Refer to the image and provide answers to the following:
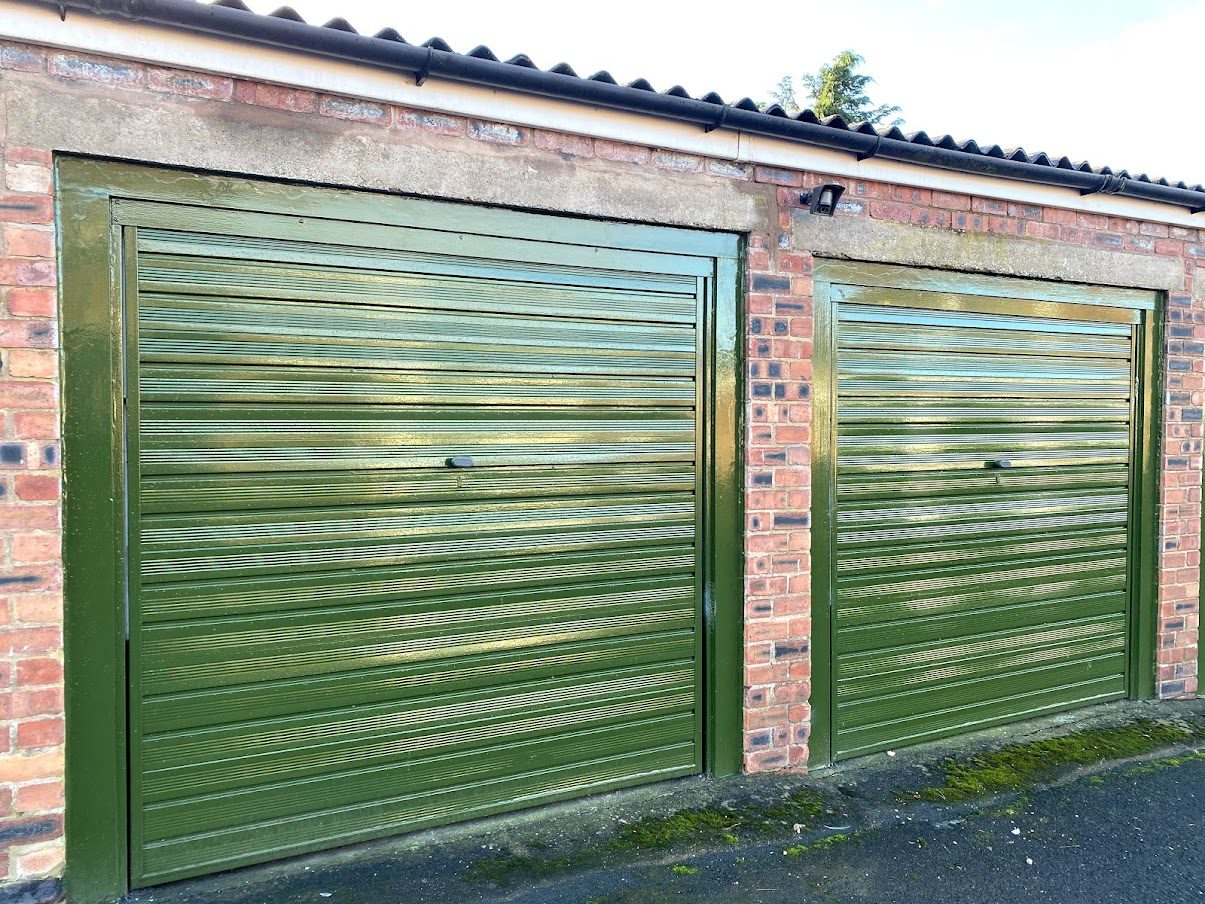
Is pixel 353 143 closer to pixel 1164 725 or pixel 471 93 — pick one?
pixel 471 93

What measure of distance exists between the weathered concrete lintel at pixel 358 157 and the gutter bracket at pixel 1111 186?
201 cm

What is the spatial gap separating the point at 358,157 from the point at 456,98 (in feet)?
1.49

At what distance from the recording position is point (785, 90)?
58.0 feet

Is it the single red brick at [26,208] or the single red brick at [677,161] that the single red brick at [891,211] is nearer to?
the single red brick at [677,161]

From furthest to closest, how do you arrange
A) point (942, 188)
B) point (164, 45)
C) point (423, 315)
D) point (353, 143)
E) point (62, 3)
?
point (942, 188) < point (423, 315) < point (353, 143) < point (164, 45) < point (62, 3)

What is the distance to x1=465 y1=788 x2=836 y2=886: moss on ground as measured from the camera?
3.14 meters

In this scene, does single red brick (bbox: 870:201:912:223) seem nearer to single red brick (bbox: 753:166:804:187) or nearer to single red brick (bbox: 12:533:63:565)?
single red brick (bbox: 753:166:804:187)

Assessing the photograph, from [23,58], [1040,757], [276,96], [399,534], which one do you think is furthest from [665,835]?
[23,58]

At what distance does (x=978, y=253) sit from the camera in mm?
4414

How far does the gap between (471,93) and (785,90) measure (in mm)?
16489

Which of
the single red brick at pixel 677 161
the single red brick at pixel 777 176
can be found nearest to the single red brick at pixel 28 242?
the single red brick at pixel 677 161

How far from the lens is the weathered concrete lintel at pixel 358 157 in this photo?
2701mm

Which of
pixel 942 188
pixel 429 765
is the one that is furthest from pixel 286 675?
pixel 942 188

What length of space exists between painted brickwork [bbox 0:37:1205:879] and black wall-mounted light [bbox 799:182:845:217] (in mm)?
97
